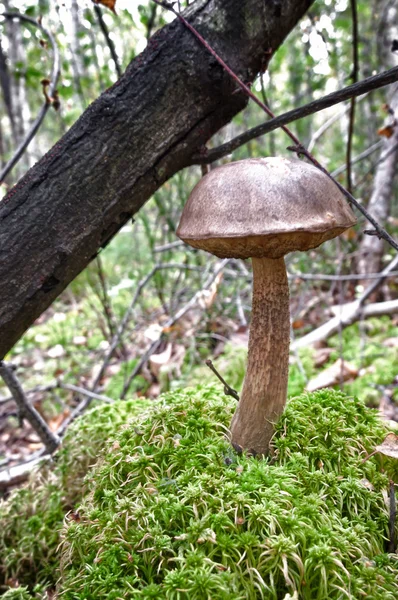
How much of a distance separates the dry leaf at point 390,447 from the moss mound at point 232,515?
125 millimetres

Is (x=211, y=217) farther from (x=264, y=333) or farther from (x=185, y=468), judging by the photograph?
(x=185, y=468)

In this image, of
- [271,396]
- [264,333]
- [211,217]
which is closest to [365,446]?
[271,396]

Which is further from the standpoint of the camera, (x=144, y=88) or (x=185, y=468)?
(x=185, y=468)

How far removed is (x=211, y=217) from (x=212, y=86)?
600mm

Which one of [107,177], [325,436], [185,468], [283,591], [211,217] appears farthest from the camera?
[325,436]

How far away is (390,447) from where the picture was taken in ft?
5.24

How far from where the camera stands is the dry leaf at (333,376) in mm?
3199

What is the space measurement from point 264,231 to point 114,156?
2.11ft

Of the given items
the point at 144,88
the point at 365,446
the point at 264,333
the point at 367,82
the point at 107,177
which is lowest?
the point at 365,446

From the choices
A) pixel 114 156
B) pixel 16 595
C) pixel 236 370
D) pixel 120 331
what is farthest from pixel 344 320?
pixel 16 595

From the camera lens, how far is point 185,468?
1.61 metres

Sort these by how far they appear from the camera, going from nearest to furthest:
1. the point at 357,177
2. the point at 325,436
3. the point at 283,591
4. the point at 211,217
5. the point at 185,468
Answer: the point at 283,591 → the point at 211,217 → the point at 185,468 → the point at 325,436 → the point at 357,177

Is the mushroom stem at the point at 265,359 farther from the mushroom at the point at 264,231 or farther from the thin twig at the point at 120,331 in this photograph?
the thin twig at the point at 120,331

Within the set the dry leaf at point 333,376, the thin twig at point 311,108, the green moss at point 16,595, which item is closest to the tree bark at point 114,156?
the thin twig at point 311,108
